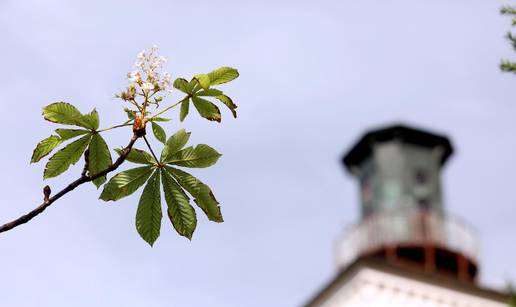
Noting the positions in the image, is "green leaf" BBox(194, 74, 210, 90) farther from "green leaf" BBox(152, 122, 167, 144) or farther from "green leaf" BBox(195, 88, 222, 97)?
"green leaf" BBox(152, 122, 167, 144)

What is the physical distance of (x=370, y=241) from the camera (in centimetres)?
2772

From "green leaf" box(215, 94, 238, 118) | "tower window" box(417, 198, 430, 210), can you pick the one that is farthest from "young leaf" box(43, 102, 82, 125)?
"tower window" box(417, 198, 430, 210)

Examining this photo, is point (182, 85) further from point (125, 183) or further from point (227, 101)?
point (125, 183)

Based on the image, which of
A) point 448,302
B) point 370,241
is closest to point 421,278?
point 448,302

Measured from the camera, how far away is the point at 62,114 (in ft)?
8.11

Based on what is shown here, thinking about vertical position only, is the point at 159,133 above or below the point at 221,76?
below

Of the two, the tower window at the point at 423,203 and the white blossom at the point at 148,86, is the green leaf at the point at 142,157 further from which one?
the tower window at the point at 423,203

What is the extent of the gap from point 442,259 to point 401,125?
4789 millimetres

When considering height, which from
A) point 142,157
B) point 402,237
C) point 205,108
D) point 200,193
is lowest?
point 402,237

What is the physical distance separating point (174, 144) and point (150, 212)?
0.61 feet

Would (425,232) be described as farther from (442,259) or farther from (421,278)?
(421,278)

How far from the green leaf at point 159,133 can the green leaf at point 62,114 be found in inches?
7.5

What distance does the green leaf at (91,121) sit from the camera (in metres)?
2.48

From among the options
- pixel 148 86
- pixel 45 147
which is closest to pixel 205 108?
pixel 148 86
